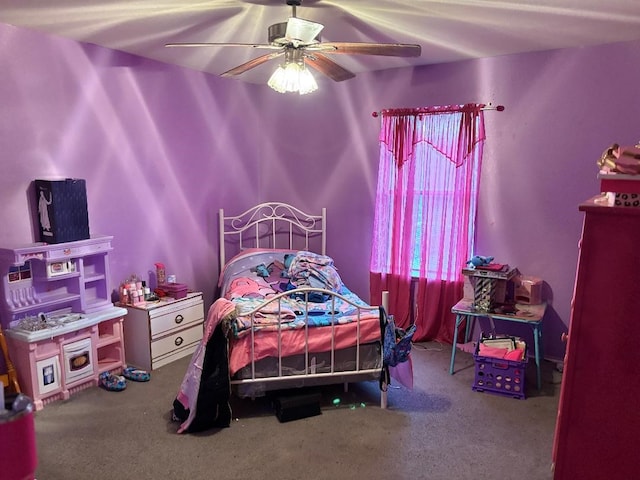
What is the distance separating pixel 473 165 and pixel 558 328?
1.52 m

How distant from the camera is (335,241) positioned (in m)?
4.92

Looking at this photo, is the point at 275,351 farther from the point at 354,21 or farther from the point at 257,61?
the point at 354,21

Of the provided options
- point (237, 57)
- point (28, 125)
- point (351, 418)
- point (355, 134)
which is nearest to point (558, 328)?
point (351, 418)

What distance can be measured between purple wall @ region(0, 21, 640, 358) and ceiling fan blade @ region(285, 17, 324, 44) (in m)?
1.93

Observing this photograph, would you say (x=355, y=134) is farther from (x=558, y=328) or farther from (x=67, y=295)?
(x=67, y=295)

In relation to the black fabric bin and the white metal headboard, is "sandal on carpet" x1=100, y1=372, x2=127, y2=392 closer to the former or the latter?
the black fabric bin

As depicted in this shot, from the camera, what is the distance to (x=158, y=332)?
149 inches

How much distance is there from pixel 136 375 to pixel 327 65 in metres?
2.60

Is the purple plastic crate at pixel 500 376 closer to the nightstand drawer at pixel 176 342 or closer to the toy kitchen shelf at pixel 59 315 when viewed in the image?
the nightstand drawer at pixel 176 342

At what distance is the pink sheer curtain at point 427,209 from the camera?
4113mm

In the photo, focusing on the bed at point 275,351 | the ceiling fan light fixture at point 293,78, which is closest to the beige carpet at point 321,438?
the bed at point 275,351

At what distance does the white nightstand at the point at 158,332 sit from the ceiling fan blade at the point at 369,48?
92.8 inches

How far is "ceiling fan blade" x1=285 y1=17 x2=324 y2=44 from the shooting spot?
2.25 meters

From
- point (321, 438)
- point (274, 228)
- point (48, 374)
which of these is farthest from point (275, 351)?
point (274, 228)
